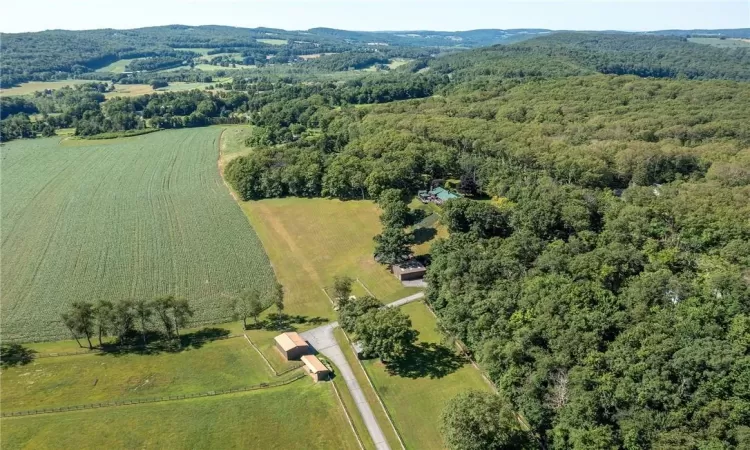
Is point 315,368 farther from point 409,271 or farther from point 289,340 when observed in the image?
point 409,271

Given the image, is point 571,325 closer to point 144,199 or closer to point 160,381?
point 160,381

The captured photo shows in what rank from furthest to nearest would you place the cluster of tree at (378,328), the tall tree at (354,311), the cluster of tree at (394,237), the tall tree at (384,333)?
the cluster of tree at (394,237) → the tall tree at (354,311) → the cluster of tree at (378,328) → the tall tree at (384,333)

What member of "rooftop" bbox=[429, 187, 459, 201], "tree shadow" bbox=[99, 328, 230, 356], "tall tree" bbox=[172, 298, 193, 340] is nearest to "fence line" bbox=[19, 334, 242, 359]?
"tree shadow" bbox=[99, 328, 230, 356]

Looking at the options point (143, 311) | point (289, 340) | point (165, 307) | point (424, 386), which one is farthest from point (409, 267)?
point (143, 311)

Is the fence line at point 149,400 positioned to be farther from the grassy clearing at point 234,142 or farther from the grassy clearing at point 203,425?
the grassy clearing at point 234,142

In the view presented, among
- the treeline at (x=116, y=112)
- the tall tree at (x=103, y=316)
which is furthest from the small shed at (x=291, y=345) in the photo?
the treeline at (x=116, y=112)

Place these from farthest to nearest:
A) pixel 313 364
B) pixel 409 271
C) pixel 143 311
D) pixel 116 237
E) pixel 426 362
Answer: pixel 116 237 → pixel 409 271 → pixel 143 311 → pixel 426 362 → pixel 313 364
